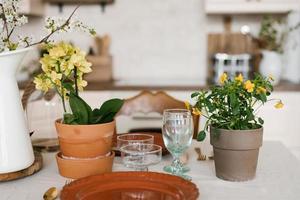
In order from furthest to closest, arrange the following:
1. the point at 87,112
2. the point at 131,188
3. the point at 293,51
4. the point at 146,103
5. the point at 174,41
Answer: the point at 174,41, the point at 293,51, the point at 146,103, the point at 87,112, the point at 131,188

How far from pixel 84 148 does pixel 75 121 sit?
2.9 inches

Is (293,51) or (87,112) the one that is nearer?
(87,112)

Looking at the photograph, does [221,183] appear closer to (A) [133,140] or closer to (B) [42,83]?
(A) [133,140]

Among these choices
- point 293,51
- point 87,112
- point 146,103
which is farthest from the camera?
point 293,51

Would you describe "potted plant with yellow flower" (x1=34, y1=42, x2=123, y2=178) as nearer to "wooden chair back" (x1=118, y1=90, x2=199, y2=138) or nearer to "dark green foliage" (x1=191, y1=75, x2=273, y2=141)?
"dark green foliage" (x1=191, y1=75, x2=273, y2=141)

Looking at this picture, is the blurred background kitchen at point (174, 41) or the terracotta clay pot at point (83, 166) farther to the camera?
the blurred background kitchen at point (174, 41)

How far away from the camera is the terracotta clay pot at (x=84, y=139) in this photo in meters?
1.03

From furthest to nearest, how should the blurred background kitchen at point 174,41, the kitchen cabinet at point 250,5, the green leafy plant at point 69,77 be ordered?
1. the blurred background kitchen at point 174,41
2. the kitchen cabinet at point 250,5
3. the green leafy plant at point 69,77

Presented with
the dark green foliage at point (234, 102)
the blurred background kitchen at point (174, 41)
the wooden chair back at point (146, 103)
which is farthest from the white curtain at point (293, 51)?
the dark green foliage at point (234, 102)

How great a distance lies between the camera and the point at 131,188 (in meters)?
0.95

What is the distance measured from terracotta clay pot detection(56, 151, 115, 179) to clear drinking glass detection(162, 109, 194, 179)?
17cm

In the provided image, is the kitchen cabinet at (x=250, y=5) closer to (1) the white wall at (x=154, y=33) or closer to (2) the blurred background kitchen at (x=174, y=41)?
(2) the blurred background kitchen at (x=174, y=41)

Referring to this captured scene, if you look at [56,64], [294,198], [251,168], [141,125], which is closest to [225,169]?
[251,168]

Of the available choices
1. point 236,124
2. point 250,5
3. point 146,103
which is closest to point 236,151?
point 236,124
